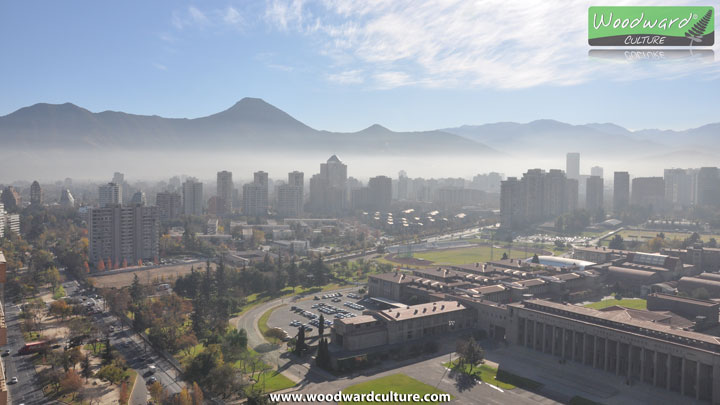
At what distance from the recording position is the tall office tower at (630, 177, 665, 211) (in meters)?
90.1

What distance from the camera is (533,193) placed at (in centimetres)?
7638

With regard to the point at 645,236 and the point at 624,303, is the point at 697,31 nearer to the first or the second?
the point at 624,303

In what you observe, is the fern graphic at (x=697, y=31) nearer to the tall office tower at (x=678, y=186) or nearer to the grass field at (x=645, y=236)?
the grass field at (x=645, y=236)

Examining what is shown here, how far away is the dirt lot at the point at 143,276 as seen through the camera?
3659 cm

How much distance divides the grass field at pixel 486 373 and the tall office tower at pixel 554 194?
2468 inches

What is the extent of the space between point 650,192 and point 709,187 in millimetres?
9904

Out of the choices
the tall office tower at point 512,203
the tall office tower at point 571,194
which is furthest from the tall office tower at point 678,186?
the tall office tower at point 512,203

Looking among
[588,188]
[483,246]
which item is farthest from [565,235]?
[588,188]

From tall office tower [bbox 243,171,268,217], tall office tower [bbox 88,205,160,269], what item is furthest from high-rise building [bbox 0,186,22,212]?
tall office tower [bbox 88,205,160,269]

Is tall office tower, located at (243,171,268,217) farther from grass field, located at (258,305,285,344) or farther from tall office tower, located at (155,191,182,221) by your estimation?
grass field, located at (258,305,285,344)

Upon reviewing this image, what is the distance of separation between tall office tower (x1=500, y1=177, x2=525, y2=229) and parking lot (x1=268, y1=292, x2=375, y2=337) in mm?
45954

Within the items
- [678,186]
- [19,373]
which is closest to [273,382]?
[19,373]

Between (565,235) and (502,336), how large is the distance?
155ft

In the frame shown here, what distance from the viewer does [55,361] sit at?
65.9ft
